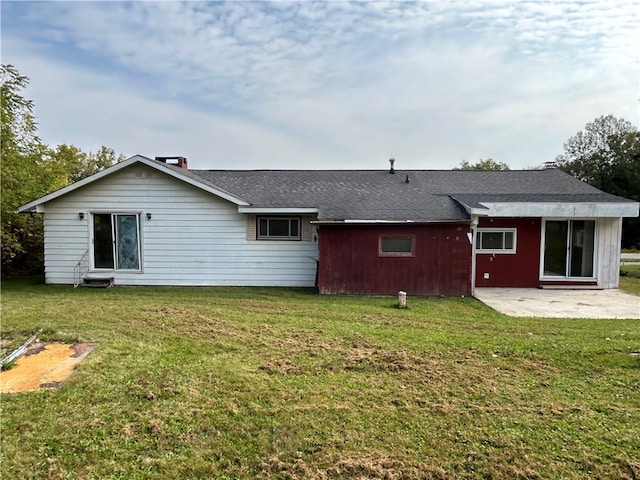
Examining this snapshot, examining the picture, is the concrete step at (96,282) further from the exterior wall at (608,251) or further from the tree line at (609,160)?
the tree line at (609,160)

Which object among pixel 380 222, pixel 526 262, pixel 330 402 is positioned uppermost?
pixel 380 222

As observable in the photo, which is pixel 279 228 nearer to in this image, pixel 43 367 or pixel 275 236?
pixel 275 236

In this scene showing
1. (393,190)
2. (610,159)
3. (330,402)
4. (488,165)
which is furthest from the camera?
(488,165)

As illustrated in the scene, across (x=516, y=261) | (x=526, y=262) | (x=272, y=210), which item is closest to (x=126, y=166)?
(x=272, y=210)

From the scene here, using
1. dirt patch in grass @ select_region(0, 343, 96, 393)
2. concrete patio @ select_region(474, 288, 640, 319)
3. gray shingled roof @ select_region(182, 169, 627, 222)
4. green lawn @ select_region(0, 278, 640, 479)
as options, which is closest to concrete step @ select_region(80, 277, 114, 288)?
green lawn @ select_region(0, 278, 640, 479)

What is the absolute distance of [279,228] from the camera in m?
11.3

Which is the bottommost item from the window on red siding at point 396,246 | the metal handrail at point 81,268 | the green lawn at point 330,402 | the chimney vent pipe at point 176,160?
the green lawn at point 330,402

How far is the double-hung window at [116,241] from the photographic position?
1110cm

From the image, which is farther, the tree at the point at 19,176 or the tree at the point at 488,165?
the tree at the point at 488,165

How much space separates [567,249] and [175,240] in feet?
38.8

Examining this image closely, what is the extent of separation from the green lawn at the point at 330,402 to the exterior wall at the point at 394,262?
9.76 ft

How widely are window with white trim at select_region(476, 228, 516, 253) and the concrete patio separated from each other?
121 cm

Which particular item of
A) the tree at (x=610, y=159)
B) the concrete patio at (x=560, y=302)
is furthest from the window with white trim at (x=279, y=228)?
the tree at (x=610, y=159)

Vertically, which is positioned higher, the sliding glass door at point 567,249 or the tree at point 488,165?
the tree at point 488,165
